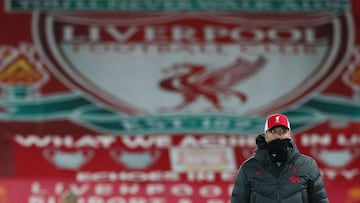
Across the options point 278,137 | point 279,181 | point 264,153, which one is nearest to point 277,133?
point 278,137

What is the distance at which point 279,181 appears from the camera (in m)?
4.29

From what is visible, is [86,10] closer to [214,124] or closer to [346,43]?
[214,124]

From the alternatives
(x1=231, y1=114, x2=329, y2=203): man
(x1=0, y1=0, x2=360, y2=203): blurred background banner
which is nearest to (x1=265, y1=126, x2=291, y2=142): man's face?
(x1=231, y1=114, x2=329, y2=203): man

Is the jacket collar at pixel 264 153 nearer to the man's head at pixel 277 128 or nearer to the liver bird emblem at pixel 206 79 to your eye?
the man's head at pixel 277 128

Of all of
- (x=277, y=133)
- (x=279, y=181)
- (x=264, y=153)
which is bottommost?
(x=279, y=181)

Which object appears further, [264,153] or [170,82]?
[170,82]

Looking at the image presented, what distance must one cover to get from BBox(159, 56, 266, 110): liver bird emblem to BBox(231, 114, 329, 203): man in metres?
4.78

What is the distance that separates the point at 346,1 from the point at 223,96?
5.70 ft

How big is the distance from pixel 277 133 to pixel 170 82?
16.1 ft

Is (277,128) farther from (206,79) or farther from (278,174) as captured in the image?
(206,79)

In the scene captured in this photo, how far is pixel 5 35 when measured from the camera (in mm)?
9062

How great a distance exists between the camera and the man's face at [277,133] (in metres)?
4.29

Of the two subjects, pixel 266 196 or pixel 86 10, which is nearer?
pixel 266 196

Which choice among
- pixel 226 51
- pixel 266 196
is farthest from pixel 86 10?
pixel 266 196
